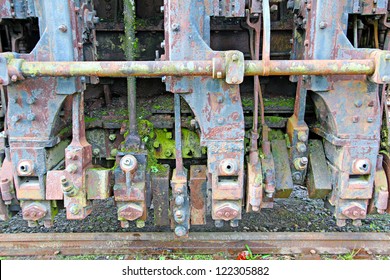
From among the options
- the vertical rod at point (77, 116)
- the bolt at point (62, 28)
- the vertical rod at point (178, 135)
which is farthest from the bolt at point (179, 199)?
the bolt at point (62, 28)

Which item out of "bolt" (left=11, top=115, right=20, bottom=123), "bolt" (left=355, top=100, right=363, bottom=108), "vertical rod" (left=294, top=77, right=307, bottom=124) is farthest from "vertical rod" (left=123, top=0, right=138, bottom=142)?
"bolt" (left=355, top=100, right=363, bottom=108)

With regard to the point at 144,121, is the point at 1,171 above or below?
below

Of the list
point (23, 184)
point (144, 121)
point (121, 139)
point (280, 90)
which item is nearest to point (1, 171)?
point (23, 184)

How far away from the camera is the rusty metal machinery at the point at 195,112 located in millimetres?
2342

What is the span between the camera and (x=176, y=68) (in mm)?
2164

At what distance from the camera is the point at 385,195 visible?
8.84 feet

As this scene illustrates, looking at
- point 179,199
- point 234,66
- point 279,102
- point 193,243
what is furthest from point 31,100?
point 279,102

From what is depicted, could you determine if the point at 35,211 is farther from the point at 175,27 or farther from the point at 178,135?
the point at 175,27

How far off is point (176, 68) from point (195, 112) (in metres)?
0.45

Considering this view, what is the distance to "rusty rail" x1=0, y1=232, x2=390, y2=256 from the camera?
3.31m

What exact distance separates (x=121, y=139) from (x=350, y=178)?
1753mm

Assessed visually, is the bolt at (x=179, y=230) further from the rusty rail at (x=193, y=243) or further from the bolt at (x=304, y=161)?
the bolt at (x=304, y=161)

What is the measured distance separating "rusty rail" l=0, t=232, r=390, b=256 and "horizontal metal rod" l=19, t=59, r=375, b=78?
5.69 feet

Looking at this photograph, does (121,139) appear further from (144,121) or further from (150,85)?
(150,85)
